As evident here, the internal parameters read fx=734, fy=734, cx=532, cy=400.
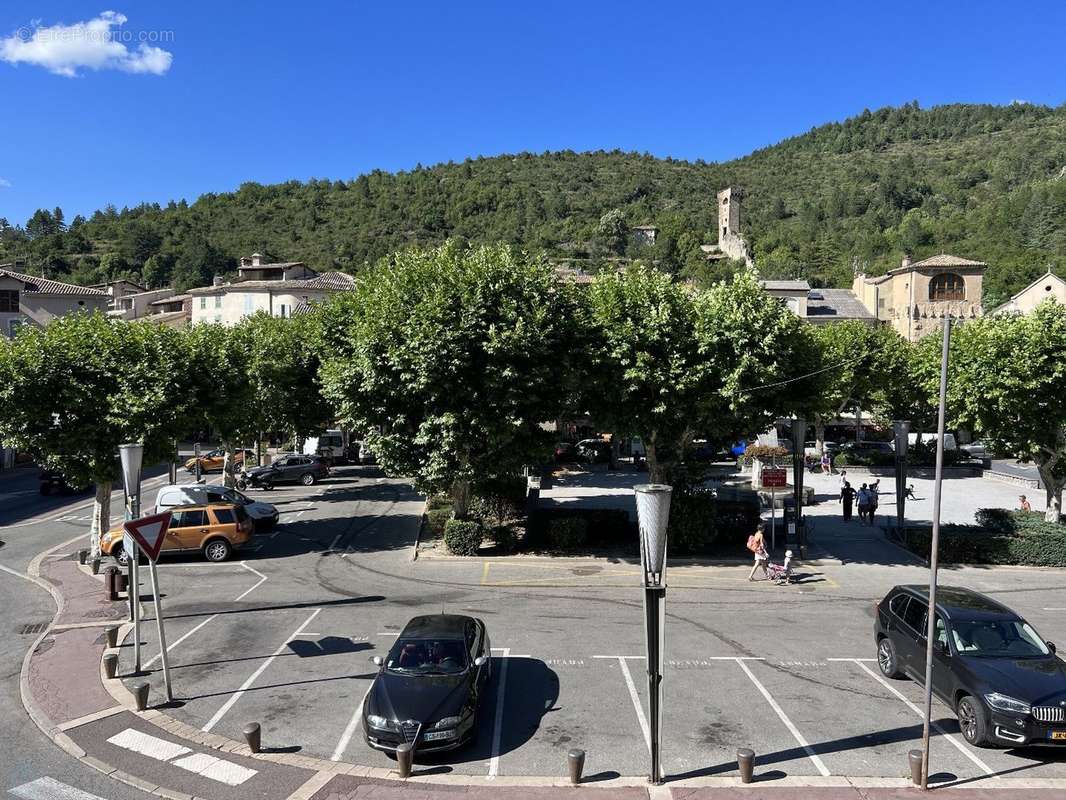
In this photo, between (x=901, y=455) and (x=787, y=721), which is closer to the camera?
(x=787, y=721)

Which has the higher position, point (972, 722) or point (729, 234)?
point (729, 234)

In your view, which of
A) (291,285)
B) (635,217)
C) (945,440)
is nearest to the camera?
(945,440)

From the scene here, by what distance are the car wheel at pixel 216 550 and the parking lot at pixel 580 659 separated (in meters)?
0.36

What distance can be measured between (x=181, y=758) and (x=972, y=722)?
11576mm

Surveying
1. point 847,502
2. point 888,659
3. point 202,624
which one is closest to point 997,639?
point 888,659

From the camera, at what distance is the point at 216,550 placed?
22.8 metres

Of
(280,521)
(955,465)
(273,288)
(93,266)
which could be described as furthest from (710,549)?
(93,266)

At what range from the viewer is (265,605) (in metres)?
18.2

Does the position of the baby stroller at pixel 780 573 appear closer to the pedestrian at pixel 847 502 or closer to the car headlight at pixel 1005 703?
the pedestrian at pixel 847 502

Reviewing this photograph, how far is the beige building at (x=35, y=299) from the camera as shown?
57344 millimetres

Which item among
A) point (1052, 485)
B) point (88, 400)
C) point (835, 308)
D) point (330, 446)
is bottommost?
point (330, 446)

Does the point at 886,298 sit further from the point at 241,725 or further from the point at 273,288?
the point at 241,725

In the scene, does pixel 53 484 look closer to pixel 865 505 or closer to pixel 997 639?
pixel 865 505

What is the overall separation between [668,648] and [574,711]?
3770 mm
